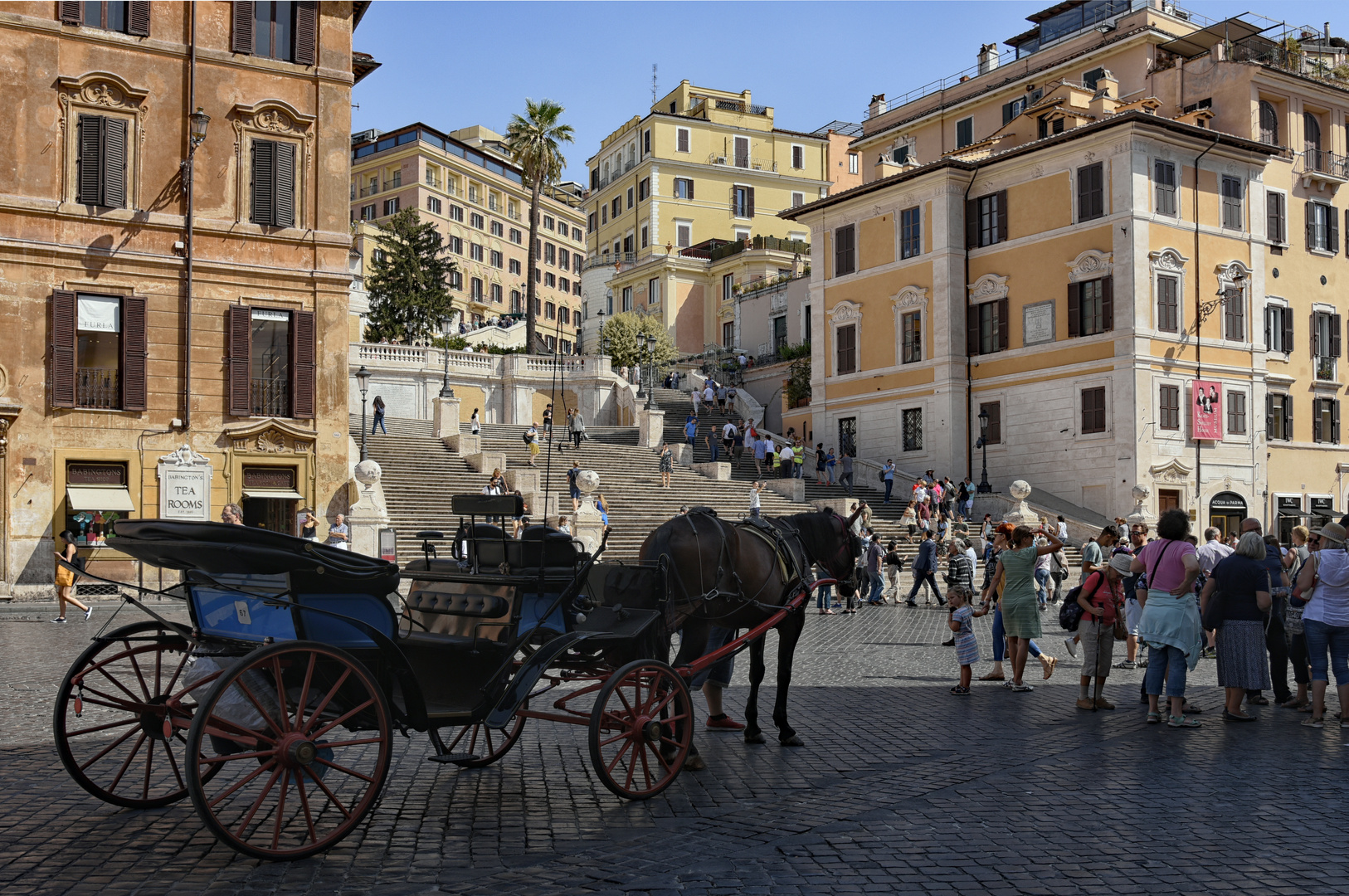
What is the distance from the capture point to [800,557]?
941 cm

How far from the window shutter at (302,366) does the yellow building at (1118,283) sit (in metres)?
21.0

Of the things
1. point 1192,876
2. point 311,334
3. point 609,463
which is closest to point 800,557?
point 1192,876

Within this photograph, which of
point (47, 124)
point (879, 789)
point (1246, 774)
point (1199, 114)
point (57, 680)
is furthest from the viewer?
point (1199, 114)

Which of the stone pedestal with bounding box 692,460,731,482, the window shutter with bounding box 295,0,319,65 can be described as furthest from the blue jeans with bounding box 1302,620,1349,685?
the stone pedestal with bounding box 692,460,731,482

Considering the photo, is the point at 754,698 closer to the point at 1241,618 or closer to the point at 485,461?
the point at 1241,618

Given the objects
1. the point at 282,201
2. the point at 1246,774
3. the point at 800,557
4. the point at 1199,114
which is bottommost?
the point at 1246,774

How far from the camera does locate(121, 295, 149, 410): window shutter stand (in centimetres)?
2416

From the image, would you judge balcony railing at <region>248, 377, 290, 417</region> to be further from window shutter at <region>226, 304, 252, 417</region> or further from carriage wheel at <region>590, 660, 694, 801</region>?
carriage wheel at <region>590, 660, 694, 801</region>

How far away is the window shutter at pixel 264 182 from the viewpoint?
25453 millimetres

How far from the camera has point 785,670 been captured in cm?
892

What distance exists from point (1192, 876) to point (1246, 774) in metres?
2.80

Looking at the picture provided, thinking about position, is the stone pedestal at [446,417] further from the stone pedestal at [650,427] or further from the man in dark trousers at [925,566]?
the man in dark trousers at [925,566]

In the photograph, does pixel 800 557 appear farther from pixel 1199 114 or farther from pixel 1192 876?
pixel 1199 114

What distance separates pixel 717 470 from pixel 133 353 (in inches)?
657
